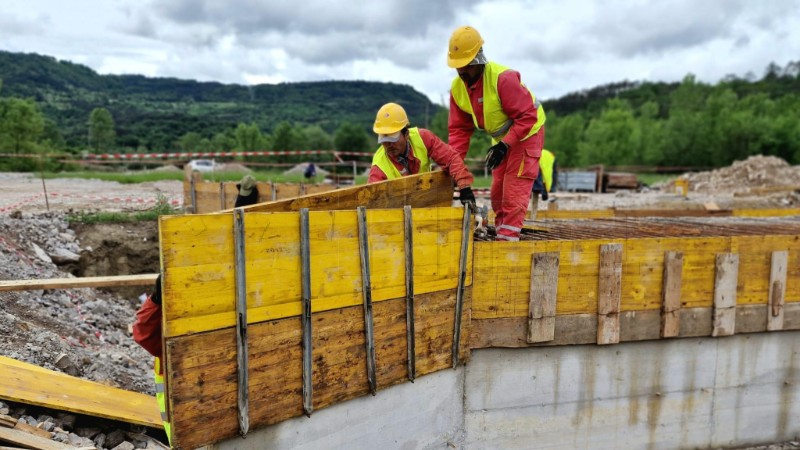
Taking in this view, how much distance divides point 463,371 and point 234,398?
2.13 metres

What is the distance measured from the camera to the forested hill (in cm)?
11975

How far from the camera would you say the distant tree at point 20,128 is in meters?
37.6

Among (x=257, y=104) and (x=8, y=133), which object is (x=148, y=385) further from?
(x=257, y=104)

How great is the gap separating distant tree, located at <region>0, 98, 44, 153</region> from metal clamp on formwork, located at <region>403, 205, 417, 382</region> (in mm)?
42570

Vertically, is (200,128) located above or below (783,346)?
above

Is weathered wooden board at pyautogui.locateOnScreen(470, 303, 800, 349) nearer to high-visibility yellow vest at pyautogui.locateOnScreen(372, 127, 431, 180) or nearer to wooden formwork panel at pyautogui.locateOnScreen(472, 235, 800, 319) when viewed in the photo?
wooden formwork panel at pyautogui.locateOnScreen(472, 235, 800, 319)

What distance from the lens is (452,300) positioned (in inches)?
179

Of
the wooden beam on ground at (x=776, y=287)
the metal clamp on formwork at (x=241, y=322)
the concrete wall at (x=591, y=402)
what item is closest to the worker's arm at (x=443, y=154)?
the concrete wall at (x=591, y=402)

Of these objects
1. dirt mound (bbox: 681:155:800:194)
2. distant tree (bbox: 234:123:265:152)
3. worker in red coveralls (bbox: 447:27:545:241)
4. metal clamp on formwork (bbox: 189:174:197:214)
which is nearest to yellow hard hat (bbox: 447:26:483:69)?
worker in red coveralls (bbox: 447:27:545:241)

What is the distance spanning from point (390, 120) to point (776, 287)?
444 cm

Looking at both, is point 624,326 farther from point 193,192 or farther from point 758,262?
point 193,192

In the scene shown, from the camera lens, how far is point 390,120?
16.4 ft

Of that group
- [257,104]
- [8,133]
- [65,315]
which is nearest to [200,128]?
[257,104]

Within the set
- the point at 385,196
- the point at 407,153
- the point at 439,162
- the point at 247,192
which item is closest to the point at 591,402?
the point at 439,162
